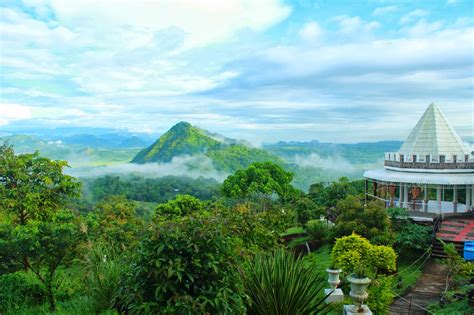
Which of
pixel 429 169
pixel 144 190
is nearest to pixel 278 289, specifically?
pixel 429 169

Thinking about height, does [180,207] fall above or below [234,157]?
below

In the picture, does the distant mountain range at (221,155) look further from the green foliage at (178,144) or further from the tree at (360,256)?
the tree at (360,256)

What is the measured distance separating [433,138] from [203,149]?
282 ft

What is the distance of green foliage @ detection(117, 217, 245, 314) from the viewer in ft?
11.0

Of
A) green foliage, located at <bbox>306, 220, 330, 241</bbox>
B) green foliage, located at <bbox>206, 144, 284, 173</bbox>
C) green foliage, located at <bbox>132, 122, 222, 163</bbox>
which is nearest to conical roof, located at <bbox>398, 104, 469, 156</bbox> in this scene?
green foliage, located at <bbox>306, 220, 330, 241</bbox>

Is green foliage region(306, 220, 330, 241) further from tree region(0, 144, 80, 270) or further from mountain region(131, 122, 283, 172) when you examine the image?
mountain region(131, 122, 283, 172)

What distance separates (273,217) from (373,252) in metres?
5.82

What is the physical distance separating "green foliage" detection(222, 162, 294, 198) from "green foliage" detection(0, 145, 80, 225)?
58.7 feet

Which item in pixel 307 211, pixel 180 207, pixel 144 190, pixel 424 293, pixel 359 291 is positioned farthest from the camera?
pixel 144 190

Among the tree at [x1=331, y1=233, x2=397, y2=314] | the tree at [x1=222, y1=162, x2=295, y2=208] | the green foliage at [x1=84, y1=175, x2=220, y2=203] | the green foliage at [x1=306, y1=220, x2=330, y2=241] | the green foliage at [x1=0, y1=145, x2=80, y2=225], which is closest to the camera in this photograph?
the tree at [x1=331, y1=233, x2=397, y2=314]

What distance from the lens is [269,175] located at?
30797 mm

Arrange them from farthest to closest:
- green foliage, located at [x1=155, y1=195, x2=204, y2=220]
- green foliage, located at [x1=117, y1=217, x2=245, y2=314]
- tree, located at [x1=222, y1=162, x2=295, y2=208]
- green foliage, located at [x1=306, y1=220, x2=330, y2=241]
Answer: tree, located at [x1=222, y1=162, x2=295, y2=208]
green foliage, located at [x1=155, y1=195, x2=204, y2=220]
green foliage, located at [x1=306, y1=220, x2=330, y2=241]
green foliage, located at [x1=117, y1=217, x2=245, y2=314]

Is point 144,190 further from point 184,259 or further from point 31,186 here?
point 184,259

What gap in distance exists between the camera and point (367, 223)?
12.1 m
